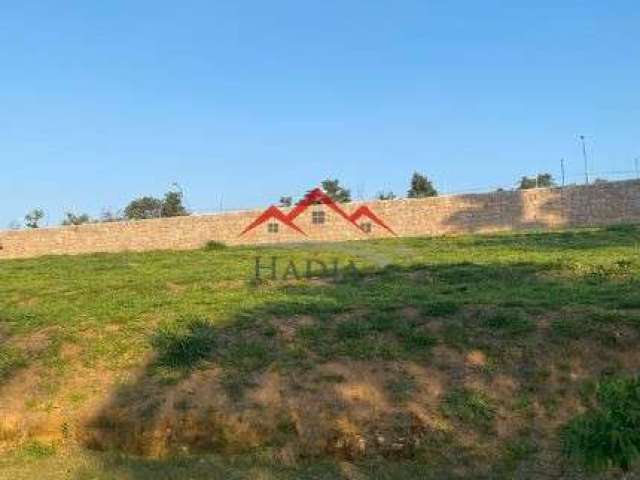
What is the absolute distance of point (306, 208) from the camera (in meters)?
24.3

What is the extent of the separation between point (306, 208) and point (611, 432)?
20.8 metres

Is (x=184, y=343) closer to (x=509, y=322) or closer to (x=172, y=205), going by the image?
(x=509, y=322)

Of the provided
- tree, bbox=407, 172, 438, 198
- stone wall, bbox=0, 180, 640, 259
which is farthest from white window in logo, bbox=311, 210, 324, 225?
tree, bbox=407, 172, 438, 198

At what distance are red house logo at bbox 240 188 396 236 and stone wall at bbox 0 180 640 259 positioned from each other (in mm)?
129

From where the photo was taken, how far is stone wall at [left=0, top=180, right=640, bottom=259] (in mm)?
21156

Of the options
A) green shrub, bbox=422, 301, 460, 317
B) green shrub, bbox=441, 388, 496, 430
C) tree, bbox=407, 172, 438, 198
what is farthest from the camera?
tree, bbox=407, 172, 438, 198

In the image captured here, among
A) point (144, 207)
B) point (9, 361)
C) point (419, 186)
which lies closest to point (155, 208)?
point (144, 207)

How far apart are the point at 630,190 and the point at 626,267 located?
39.4 ft

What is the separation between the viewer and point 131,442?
615 cm

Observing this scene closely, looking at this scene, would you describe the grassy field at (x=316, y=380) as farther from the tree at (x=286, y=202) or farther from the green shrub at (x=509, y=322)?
the tree at (x=286, y=202)

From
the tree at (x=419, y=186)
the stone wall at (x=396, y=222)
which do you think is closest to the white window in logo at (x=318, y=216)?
the stone wall at (x=396, y=222)

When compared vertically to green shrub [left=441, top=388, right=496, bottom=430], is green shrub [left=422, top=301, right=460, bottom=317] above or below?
above

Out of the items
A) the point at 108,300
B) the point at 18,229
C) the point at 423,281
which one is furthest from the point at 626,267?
the point at 18,229

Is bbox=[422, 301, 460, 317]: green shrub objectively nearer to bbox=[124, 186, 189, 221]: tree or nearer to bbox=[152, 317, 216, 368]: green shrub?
bbox=[152, 317, 216, 368]: green shrub
